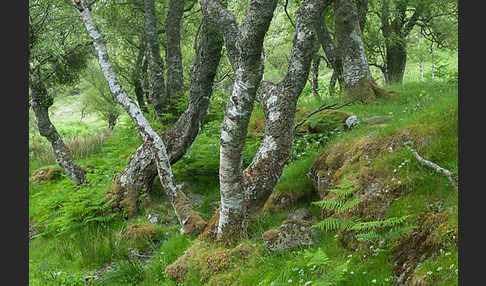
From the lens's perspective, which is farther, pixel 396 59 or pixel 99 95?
pixel 99 95

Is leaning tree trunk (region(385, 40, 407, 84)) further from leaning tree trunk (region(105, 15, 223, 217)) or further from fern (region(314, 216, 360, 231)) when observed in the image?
fern (region(314, 216, 360, 231))

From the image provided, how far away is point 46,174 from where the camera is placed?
17375 millimetres

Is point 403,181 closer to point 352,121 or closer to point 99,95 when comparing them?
point 352,121

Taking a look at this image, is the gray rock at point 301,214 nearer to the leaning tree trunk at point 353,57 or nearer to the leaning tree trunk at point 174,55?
the leaning tree trunk at point 353,57

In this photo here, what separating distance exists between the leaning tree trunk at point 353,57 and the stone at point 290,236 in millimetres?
6176

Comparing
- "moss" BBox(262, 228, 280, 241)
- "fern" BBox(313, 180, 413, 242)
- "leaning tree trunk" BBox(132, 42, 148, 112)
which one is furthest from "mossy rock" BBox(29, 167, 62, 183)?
"fern" BBox(313, 180, 413, 242)

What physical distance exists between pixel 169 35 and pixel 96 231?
6897 mm

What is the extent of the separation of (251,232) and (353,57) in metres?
6.95

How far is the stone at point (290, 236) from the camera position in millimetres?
6039

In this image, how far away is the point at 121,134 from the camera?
1345 centimetres

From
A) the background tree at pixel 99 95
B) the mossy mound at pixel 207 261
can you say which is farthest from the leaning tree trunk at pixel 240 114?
the background tree at pixel 99 95

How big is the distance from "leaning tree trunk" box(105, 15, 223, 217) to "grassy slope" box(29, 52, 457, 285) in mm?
584

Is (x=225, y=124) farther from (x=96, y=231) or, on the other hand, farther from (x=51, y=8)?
(x=51, y=8)

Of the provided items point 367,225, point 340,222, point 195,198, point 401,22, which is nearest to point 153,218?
point 195,198
